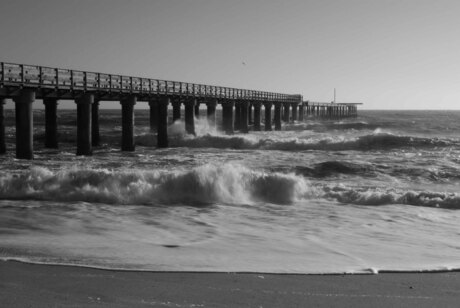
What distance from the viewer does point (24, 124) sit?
19.8m

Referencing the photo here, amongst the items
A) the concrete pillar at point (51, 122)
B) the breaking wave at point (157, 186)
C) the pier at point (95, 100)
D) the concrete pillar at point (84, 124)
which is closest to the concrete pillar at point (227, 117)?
the pier at point (95, 100)

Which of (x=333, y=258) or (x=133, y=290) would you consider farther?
(x=333, y=258)

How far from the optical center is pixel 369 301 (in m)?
4.71

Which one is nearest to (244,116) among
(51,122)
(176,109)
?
(176,109)

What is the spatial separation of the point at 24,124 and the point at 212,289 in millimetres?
16650

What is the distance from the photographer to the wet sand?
454 centimetres

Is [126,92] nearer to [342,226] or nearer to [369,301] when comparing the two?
[342,226]

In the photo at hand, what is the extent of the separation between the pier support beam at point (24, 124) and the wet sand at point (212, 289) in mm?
15099

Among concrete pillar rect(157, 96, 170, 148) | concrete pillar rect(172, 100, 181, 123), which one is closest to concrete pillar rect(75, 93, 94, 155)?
concrete pillar rect(157, 96, 170, 148)

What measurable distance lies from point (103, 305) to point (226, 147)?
2815 cm

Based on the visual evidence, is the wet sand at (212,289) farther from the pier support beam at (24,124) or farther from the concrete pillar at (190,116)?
the concrete pillar at (190,116)

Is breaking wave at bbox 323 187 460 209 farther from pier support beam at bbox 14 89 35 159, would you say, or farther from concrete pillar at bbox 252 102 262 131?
concrete pillar at bbox 252 102 262 131

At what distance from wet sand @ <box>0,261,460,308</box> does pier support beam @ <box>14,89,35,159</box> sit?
594 inches

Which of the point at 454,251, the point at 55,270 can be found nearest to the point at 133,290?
the point at 55,270
